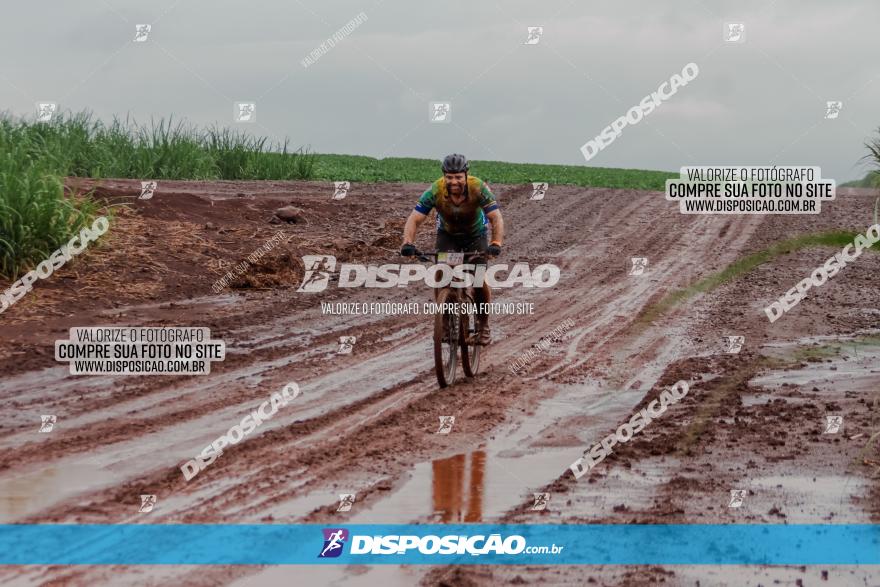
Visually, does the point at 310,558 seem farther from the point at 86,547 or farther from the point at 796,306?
the point at 796,306

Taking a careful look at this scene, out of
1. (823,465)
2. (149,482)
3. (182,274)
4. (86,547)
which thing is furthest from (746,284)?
(86,547)

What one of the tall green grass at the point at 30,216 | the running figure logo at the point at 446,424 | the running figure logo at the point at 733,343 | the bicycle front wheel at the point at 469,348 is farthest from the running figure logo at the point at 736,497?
the tall green grass at the point at 30,216

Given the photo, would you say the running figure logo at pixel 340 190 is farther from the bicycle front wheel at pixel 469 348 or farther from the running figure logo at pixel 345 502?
the running figure logo at pixel 345 502

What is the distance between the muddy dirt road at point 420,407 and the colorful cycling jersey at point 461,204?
6.08ft

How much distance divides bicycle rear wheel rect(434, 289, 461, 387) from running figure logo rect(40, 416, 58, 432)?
380 cm

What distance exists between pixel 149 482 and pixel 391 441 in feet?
7.33

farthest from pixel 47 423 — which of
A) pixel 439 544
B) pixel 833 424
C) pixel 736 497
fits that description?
pixel 833 424

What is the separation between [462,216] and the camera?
37.1 feet

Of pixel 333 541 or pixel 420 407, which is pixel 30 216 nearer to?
pixel 420 407

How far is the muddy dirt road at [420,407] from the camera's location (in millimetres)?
6891

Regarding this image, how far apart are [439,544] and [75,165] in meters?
20.8

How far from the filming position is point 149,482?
24.5 feet

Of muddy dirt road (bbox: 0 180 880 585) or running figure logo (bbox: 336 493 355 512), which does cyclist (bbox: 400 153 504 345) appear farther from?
running figure logo (bbox: 336 493 355 512)

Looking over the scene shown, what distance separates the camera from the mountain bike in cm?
1088
